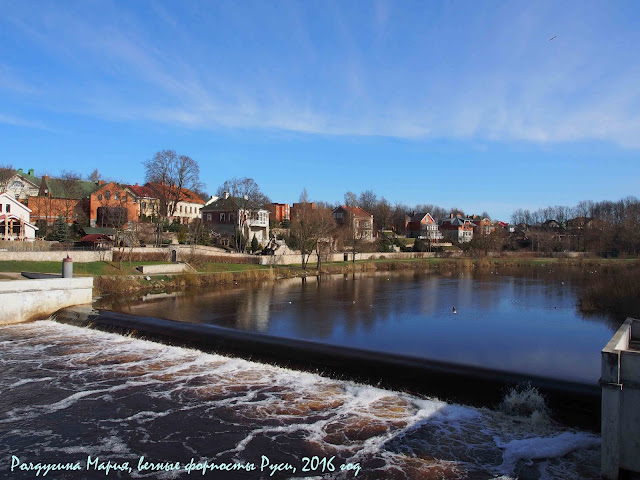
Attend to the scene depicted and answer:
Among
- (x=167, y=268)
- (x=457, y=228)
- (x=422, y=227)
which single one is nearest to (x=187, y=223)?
(x=167, y=268)

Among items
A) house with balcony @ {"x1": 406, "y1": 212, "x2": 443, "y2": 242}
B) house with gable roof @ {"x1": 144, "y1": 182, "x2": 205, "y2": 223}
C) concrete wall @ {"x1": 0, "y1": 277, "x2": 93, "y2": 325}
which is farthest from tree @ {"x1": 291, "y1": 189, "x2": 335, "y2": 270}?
house with balcony @ {"x1": 406, "y1": 212, "x2": 443, "y2": 242}

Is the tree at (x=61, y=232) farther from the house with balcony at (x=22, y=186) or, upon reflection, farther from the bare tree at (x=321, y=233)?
the bare tree at (x=321, y=233)

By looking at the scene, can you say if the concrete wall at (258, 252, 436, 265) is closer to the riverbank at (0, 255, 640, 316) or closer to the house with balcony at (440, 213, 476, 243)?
the riverbank at (0, 255, 640, 316)

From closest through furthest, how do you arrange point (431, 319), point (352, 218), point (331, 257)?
point (431, 319) → point (331, 257) → point (352, 218)

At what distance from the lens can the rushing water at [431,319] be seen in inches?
569

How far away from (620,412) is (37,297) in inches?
698

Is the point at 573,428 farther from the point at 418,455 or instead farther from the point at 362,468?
the point at 362,468

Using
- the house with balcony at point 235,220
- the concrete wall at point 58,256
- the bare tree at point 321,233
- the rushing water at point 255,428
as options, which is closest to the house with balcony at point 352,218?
the house with balcony at point 235,220

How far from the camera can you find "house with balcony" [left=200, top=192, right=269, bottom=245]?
59969mm

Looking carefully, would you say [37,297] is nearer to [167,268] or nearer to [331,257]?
[167,268]

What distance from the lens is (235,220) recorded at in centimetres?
6159

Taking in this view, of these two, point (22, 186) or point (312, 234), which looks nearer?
point (312, 234)

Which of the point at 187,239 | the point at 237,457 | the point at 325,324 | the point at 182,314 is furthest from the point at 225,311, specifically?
the point at 187,239

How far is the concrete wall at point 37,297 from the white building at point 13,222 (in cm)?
3206
